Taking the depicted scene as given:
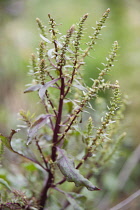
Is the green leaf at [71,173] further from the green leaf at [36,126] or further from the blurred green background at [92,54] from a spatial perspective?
the blurred green background at [92,54]

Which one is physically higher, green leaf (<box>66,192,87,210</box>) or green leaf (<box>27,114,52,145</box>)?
green leaf (<box>27,114,52,145</box>)

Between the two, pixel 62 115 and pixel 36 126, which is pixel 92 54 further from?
pixel 36 126

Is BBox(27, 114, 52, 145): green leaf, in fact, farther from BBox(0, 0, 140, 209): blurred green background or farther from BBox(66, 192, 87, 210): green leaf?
BBox(0, 0, 140, 209): blurred green background

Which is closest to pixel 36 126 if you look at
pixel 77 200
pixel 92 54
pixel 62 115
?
pixel 62 115

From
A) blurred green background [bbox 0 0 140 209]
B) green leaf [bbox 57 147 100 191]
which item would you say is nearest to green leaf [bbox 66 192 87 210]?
green leaf [bbox 57 147 100 191]

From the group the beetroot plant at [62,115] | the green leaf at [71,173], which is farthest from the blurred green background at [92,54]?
the green leaf at [71,173]

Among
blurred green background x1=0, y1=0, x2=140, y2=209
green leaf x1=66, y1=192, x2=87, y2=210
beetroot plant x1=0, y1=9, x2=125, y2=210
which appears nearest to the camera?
beetroot plant x1=0, y1=9, x2=125, y2=210

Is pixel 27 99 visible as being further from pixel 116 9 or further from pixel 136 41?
pixel 116 9
